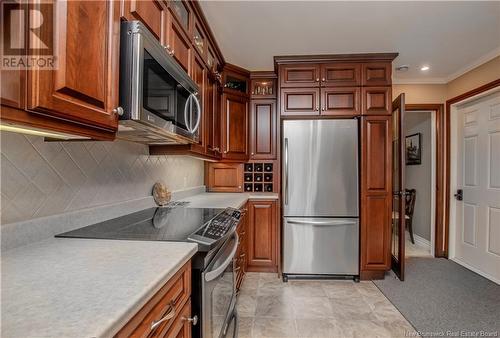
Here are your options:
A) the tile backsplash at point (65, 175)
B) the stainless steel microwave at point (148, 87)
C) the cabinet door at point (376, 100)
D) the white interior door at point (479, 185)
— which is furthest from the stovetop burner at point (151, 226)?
the white interior door at point (479, 185)

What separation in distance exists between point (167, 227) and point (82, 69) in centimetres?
80

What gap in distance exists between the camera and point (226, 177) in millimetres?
3320

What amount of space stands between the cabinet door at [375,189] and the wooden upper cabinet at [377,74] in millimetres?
391

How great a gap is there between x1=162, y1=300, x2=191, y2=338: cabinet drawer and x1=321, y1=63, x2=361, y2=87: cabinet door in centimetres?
265

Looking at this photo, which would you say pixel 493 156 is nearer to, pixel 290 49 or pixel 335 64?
pixel 335 64

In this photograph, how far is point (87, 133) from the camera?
Result: 2.90 ft

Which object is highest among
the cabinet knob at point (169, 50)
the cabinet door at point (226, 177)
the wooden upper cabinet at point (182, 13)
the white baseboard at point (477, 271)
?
the wooden upper cabinet at point (182, 13)

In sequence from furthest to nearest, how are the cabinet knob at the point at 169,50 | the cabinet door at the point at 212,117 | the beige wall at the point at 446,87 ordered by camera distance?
the beige wall at the point at 446,87
the cabinet door at the point at 212,117
the cabinet knob at the point at 169,50

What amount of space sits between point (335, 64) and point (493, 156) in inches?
79.5

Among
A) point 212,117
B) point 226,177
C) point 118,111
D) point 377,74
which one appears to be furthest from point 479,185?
point 118,111

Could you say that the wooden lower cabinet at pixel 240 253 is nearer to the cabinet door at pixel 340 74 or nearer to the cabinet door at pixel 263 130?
the cabinet door at pixel 263 130

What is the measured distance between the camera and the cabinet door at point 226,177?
331cm

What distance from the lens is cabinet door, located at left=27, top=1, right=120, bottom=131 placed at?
69 cm

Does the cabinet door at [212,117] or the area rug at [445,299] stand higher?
the cabinet door at [212,117]
